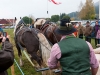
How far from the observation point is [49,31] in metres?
8.15

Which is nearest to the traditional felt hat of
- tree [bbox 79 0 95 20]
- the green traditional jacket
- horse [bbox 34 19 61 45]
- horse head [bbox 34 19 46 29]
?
the green traditional jacket

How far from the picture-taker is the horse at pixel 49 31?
25.8ft

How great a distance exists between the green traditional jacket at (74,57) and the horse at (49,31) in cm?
498

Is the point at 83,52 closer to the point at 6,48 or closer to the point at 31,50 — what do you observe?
the point at 6,48

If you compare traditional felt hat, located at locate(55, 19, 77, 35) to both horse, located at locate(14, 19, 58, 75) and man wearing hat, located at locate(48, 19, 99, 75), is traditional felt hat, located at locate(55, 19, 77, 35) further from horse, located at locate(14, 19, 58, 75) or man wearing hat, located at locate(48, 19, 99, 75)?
horse, located at locate(14, 19, 58, 75)

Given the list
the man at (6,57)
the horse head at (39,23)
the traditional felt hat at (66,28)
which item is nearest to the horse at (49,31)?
the horse head at (39,23)

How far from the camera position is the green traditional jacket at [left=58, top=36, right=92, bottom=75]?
93.5 inches

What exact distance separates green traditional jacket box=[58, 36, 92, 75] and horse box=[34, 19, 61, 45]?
498 centimetres

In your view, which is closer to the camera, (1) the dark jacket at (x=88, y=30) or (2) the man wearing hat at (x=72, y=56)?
(2) the man wearing hat at (x=72, y=56)

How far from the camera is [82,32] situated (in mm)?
11812

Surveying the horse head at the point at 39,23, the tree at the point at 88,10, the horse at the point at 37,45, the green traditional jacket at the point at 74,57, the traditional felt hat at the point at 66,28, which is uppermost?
the tree at the point at 88,10

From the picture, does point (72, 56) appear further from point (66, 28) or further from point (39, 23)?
point (39, 23)

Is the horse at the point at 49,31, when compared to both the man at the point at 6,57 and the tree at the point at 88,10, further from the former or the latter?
the tree at the point at 88,10

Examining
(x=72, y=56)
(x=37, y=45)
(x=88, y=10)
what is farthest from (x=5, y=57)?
(x=88, y=10)
